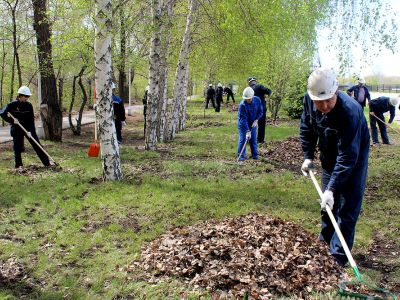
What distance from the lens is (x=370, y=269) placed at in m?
4.97

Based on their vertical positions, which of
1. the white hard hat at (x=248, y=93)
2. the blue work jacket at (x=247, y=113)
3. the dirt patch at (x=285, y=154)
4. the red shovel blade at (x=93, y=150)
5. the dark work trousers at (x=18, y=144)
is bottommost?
the dirt patch at (x=285, y=154)

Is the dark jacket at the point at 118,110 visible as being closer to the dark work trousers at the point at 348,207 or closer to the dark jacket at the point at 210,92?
the dark work trousers at the point at 348,207

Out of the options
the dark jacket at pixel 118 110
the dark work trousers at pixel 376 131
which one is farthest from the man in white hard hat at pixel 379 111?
the dark jacket at pixel 118 110

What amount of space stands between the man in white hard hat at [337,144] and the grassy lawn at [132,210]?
72cm

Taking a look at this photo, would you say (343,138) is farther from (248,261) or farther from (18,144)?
(18,144)

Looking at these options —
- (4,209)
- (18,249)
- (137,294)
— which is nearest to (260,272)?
(137,294)

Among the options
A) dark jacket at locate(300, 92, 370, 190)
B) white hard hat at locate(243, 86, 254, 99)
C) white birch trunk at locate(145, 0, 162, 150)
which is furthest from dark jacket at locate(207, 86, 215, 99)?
dark jacket at locate(300, 92, 370, 190)

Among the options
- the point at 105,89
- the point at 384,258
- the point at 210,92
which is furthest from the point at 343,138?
the point at 210,92

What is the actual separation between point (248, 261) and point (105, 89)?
4.74 m

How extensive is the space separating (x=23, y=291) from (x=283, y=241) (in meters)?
2.88

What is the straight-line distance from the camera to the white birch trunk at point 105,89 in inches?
304

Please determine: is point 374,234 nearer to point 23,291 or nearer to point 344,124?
point 344,124

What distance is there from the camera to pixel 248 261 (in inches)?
177

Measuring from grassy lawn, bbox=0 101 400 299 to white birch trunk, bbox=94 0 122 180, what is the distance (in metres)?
0.47
